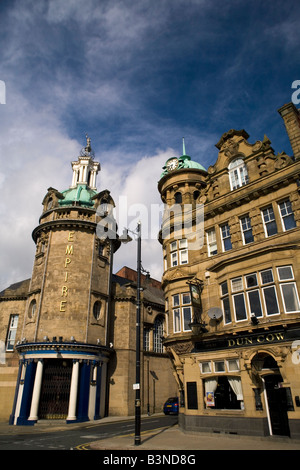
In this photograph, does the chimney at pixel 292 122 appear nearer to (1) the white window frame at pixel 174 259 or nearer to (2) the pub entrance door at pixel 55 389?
(1) the white window frame at pixel 174 259

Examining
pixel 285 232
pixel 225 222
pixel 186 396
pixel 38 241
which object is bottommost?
pixel 186 396

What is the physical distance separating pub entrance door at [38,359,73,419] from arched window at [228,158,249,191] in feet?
68.9

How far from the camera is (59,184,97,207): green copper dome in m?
35.6

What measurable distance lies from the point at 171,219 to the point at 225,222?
4.83 metres

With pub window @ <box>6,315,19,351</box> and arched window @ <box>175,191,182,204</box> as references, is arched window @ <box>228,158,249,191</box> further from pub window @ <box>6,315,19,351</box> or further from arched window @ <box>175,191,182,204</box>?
pub window @ <box>6,315,19,351</box>

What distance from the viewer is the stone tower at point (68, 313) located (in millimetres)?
26578

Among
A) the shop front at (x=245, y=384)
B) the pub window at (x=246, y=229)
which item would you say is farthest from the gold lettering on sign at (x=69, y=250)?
the pub window at (x=246, y=229)

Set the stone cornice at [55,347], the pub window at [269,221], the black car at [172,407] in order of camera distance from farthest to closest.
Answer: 1. the black car at [172,407]
2. the stone cornice at [55,347]
3. the pub window at [269,221]

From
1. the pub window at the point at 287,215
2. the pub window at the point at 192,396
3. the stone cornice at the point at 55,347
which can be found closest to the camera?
the pub window at the point at 287,215

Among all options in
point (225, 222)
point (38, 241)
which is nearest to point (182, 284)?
point (225, 222)

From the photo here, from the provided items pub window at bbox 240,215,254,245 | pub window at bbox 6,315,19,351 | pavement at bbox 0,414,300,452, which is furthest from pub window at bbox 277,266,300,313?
pub window at bbox 6,315,19,351

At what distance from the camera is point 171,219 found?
79.1ft

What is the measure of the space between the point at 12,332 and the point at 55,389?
10.4 meters
